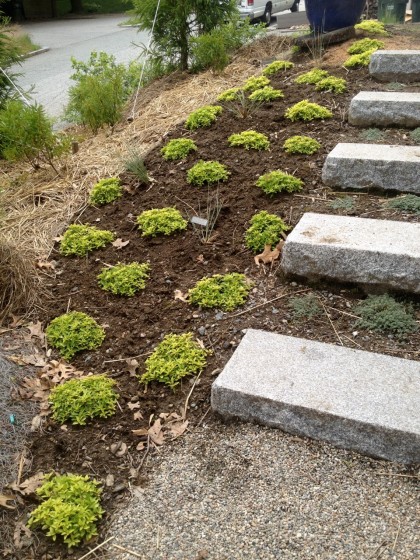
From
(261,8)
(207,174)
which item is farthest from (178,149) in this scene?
(261,8)

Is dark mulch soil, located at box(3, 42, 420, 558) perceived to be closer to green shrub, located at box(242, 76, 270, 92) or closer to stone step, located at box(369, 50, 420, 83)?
stone step, located at box(369, 50, 420, 83)

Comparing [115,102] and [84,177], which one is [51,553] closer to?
[84,177]

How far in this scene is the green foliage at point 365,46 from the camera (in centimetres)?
613

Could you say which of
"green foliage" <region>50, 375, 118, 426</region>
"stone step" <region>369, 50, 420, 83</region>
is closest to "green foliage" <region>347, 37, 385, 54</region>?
"stone step" <region>369, 50, 420, 83</region>

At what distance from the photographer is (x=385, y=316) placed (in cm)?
295

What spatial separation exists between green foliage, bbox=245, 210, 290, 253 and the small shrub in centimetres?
240

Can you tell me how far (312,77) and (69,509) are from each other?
471cm

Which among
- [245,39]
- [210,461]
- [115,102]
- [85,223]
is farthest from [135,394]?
[245,39]

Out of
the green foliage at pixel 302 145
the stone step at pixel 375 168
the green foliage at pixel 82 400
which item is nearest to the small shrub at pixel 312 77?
the green foliage at pixel 302 145

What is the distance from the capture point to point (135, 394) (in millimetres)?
2840

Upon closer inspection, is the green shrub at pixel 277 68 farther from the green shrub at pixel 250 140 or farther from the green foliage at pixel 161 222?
the green foliage at pixel 161 222

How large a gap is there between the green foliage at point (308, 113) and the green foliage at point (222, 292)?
2.04 meters

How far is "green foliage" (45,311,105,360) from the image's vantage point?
3.16m

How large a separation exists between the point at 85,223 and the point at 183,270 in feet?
3.47
